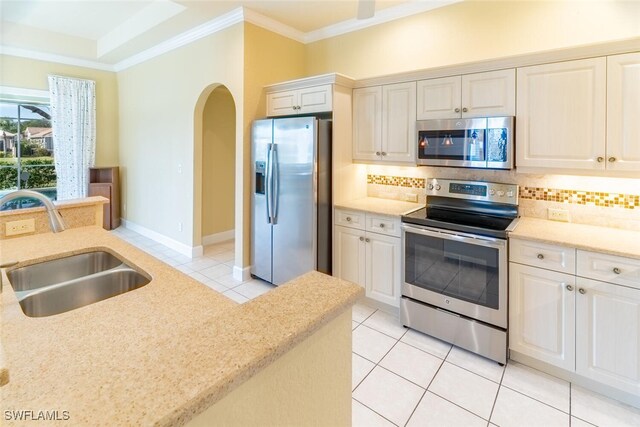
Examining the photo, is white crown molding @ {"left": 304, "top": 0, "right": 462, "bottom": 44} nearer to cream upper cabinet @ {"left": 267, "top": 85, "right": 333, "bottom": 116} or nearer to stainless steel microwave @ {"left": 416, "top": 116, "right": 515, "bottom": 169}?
cream upper cabinet @ {"left": 267, "top": 85, "right": 333, "bottom": 116}

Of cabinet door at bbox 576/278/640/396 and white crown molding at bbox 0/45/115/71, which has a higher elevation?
white crown molding at bbox 0/45/115/71

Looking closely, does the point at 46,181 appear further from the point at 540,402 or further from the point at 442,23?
the point at 540,402

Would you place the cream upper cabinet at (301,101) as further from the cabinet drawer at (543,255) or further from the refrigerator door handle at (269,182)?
the cabinet drawer at (543,255)

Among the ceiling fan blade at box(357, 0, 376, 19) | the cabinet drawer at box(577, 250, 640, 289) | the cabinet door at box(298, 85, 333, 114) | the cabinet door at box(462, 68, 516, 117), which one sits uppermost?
the ceiling fan blade at box(357, 0, 376, 19)

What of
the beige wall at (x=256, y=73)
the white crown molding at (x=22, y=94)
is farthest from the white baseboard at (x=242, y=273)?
the white crown molding at (x=22, y=94)

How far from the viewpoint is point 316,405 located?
35.6 inches

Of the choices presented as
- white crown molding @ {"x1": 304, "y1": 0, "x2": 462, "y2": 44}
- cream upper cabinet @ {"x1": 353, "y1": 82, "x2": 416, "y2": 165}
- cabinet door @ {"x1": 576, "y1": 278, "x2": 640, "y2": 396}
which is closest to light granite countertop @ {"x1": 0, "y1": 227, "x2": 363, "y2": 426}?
cabinet door @ {"x1": 576, "y1": 278, "x2": 640, "y2": 396}

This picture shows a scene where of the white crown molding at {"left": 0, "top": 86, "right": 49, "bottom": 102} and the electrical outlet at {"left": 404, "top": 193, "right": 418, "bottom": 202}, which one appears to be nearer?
the electrical outlet at {"left": 404, "top": 193, "right": 418, "bottom": 202}

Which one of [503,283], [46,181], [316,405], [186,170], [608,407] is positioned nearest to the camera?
[316,405]

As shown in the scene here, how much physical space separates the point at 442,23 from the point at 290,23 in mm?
1674

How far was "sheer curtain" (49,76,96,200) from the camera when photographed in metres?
5.41

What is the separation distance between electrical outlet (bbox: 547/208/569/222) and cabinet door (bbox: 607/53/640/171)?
1.67ft

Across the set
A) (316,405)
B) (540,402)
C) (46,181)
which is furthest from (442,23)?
(46,181)

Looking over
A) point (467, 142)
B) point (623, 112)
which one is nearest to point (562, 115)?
point (623, 112)
